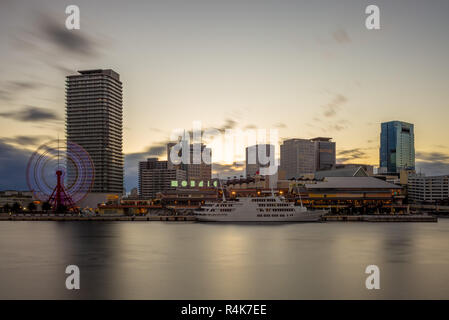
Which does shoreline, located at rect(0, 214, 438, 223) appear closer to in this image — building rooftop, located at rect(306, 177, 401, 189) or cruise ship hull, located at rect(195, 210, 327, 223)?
cruise ship hull, located at rect(195, 210, 327, 223)

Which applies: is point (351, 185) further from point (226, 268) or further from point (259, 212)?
point (226, 268)

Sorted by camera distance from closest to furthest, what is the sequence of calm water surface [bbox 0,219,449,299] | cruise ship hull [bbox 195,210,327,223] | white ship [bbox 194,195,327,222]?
calm water surface [bbox 0,219,449,299] → cruise ship hull [bbox 195,210,327,223] → white ship [bbox 194,195,327,222]

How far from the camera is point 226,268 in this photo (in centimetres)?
5066

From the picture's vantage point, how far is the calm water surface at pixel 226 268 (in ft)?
126

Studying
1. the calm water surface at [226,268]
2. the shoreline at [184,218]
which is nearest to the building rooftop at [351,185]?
the shoreline at [184,218]

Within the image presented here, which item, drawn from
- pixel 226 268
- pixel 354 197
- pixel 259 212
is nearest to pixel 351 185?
pixel 354 197

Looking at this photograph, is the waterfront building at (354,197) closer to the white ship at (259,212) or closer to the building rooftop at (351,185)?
the building rooftop at (351,185)

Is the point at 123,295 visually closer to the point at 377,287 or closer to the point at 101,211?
the point at 377,287

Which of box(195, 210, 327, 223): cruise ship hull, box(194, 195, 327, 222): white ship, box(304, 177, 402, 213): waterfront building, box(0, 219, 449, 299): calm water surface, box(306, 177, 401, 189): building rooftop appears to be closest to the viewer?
box(0, 219, 449, 299): calm water surface

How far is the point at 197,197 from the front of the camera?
19625 cm

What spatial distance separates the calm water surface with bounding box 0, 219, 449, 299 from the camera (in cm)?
3841

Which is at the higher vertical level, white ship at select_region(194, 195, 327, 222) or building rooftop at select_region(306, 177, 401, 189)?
building rooftop at select_region(306, 177, 401, 189)

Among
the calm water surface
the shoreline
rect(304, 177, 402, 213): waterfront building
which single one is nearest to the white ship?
the shoreline
